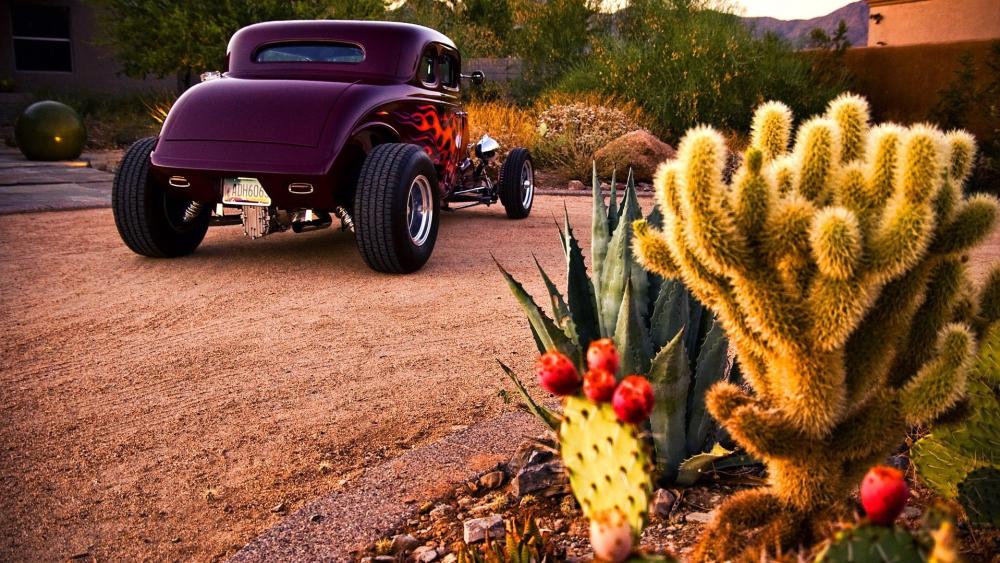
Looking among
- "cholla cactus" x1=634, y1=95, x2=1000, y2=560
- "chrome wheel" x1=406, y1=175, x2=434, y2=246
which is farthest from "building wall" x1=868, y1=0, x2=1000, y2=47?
"cholla cactus" x1=634, y1=95, x2=1000, y2=560

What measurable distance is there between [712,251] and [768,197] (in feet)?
0.49

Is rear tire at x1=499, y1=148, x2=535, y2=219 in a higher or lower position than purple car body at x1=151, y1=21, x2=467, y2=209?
lower

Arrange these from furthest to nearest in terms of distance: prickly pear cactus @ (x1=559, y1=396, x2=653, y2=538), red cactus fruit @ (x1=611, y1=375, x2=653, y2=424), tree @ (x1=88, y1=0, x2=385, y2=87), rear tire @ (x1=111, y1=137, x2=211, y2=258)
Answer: tree @ (x1=88, y1=0, x2=385, y2=87) < rear tire @ (x1=111, y1=137, x2=211, y2=258) < prickly pear cactus @ (x1=559, y1=396, x2=653, y2=538) < red cactus fruit @ (x1=611, y1=375, x2=653, y2=424)

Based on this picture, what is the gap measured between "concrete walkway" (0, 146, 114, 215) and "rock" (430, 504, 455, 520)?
8015 mm

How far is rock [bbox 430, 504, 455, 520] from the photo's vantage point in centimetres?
262

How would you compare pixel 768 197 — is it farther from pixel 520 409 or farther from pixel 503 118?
pixel 503 118

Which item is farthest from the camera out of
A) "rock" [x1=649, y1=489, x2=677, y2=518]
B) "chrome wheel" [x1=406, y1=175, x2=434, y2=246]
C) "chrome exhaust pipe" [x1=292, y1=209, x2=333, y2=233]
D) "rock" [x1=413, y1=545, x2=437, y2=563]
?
"chrome exhaust pipe" [x1=292, y1=209, x2=333, y2=233]

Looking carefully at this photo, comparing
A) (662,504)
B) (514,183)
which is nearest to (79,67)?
(514,183)

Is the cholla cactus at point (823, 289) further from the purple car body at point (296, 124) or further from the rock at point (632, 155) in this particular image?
the rock at point (632, 155)

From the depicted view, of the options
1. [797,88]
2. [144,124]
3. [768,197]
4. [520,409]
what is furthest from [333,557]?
[144,124]

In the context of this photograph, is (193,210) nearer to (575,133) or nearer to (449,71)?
(449,71)

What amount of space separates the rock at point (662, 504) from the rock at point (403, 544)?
0.65 metres

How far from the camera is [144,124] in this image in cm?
2041

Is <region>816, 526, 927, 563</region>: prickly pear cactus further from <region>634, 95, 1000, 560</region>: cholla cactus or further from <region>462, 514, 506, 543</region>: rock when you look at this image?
<region>462, 514, 506, 543</region>: rock
